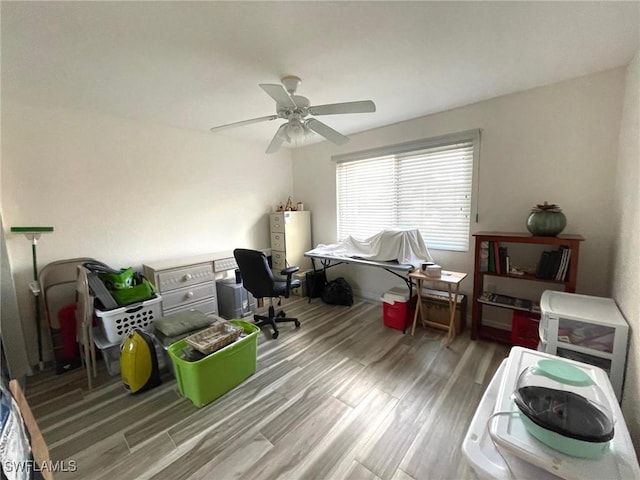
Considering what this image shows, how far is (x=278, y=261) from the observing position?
4074 millimetres

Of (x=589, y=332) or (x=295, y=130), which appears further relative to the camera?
(x=295, y=130)

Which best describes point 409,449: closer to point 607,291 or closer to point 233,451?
point 233,451

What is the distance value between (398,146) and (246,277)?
243cm

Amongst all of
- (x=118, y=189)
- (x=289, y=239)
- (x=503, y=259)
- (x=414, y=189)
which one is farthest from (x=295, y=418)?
(x=118, y=189)

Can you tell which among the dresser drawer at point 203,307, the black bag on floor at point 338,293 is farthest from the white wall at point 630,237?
the dresser drawer at point 203,307

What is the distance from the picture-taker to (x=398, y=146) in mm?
3176

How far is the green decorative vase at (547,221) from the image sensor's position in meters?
2.09

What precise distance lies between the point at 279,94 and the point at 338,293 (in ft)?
8.55

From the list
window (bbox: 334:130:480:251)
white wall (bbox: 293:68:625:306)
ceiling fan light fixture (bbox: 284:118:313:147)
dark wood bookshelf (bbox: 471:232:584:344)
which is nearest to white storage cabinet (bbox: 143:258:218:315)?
ceiling fan light fixture (bbox: 284:118:313:147)

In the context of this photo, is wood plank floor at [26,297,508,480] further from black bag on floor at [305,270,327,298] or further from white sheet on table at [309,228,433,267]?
black bag on floor at [305,270,327,298]

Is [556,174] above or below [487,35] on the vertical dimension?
below

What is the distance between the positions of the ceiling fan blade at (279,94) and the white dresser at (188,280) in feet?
6.58

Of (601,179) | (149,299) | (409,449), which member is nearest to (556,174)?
(601,179)

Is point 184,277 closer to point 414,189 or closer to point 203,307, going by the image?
point 203,307
